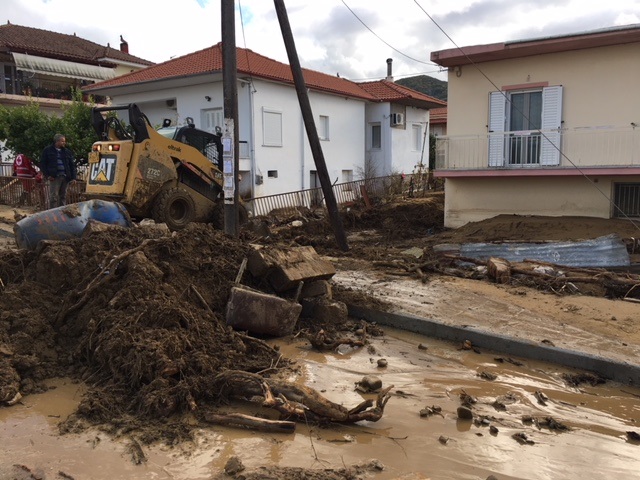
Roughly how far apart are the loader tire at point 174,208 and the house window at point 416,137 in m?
19.4

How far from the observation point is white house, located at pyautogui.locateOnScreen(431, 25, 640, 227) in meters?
13.6

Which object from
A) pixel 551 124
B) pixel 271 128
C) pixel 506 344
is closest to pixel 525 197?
pixel 551 124

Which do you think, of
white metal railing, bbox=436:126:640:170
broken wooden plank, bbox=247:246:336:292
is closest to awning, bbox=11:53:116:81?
white metal railing, bbox=436:126:640:170

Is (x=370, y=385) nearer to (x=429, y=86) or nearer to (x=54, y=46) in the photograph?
(x=54, y=46)

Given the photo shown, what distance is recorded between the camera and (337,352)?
5.94 metres

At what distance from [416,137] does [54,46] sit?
2313cm

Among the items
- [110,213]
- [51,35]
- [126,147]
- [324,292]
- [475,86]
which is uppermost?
[51,35]

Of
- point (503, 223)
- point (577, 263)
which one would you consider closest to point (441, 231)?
point (503, 223)

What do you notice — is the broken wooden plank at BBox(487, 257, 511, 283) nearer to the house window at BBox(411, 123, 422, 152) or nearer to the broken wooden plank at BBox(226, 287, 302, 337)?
the broken wooden plank at BBox(226, 287, 302, 337)

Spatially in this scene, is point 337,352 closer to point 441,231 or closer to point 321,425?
→ point 321,425

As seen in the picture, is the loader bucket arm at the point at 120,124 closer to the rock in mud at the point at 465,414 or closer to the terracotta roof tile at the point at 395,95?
the rock in mud at the point at 465,414

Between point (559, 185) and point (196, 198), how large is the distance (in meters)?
9.47

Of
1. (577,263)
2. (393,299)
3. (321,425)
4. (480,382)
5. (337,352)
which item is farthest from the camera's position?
(577,263)

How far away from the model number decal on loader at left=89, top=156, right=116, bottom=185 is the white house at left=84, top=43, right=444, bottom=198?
8.97 m
